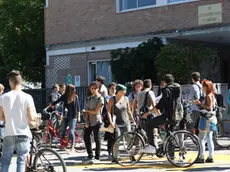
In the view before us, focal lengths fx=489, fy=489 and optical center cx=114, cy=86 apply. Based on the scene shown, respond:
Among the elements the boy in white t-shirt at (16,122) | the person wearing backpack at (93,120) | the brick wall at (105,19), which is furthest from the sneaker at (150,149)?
the brick wall at (105,19)

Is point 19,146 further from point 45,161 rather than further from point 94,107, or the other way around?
point 94,107

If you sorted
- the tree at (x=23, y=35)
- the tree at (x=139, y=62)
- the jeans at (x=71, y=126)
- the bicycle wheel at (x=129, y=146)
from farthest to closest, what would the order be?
the tree at (x=23, y=35) → the tree at (x=139, y=62) → the jeans at (x=71, y=126) → the bicycle wheel at (x=129, y=146)

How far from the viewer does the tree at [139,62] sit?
20906mm

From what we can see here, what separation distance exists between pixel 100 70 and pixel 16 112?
57.3ft

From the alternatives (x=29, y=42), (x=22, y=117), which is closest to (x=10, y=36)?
(x=29, y=42)

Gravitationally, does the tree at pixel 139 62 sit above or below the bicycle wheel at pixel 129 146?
above

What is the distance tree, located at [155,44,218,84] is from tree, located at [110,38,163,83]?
1179 millimetres

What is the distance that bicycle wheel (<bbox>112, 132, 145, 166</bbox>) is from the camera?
10195 mm

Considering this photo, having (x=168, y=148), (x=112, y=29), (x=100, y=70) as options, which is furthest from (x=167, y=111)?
(x=100, y=70)

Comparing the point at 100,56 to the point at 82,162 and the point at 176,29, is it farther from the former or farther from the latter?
the point at 82,162

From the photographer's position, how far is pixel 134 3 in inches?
904

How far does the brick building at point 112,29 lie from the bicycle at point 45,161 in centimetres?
1353

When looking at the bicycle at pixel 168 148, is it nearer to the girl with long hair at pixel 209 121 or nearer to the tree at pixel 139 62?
the girl with long hair at pixel 209 121

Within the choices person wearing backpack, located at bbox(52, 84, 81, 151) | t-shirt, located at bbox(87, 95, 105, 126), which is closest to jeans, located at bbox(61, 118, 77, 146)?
person wearing backpack, located at bbox(52, 84, 81, 151)
